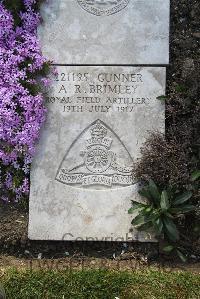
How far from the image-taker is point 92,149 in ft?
15.1

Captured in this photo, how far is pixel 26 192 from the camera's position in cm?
467

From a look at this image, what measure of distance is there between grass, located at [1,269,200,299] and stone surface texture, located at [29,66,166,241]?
0.33m

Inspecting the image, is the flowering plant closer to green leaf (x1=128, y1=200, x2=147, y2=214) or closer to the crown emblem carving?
the crown emblem carving

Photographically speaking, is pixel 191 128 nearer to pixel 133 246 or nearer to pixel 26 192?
pixel 133 246

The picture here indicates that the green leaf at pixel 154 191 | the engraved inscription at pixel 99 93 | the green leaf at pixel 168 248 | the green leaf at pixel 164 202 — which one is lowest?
the green leaf at pixel 168 248

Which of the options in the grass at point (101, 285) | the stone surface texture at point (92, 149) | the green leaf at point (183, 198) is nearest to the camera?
the grass at point (101, 285)

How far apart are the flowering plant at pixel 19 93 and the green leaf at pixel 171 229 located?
1272mm

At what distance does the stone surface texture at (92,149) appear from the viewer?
4.56 metres

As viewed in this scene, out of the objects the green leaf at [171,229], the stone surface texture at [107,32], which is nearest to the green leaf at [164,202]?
the green leaf at [171,229]

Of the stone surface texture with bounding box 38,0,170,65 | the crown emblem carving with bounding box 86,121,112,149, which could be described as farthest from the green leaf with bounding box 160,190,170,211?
the stone surface texture with bounding box 38,0,170,65

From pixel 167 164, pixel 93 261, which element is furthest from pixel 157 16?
pixel 93 261

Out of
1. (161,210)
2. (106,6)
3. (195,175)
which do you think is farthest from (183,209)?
(106,6)

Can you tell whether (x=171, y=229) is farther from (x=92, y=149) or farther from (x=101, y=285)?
(x=92, y=149)

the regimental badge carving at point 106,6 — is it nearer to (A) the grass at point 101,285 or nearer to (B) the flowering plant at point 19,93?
(B) the flowering plant at point 19,93
